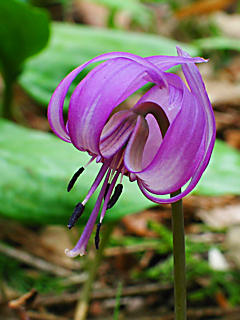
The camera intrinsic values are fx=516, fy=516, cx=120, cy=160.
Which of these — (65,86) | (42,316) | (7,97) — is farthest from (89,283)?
(65,86)

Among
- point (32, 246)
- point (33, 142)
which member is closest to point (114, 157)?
point (33, 142)

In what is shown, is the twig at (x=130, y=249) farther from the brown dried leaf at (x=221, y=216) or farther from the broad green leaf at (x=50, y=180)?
the broad green leaf at (x=50, y=180)

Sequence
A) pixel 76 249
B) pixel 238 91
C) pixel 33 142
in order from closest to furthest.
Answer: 1. pixel 76 249
2. pixel 33 142
3. pixel 238 91

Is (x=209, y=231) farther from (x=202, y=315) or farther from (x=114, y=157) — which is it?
(x=114, y=157)

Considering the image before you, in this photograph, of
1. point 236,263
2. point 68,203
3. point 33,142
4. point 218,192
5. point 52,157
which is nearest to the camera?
point 68,203

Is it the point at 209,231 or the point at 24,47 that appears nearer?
the point at 24,47
